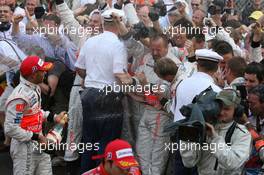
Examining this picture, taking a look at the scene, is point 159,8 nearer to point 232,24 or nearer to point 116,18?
point 232,24

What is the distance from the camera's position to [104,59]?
7062 millimetres

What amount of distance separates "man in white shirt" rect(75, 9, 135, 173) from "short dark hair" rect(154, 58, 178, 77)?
0.45 m

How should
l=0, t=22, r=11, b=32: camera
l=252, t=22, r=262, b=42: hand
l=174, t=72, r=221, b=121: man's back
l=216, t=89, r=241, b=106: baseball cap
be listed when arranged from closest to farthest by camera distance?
l=216, t=89, r=241, b=106: baseball cap
l=174, t=72, r=221, b=121: man's back
l=252, t=22, r=262, b=42: hand
l=0, t=22, r=11, b=32: camera

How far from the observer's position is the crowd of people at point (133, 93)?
5211mm

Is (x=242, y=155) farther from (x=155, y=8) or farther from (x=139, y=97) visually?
(x=155, y=8)

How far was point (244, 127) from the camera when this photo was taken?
5.32 metres

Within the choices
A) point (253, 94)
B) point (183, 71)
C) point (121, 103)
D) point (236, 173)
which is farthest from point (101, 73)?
point (236, 173)

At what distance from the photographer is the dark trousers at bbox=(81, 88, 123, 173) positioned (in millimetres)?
7102

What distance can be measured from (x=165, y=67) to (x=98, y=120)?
1.05 m

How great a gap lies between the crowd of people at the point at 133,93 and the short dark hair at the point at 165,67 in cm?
1

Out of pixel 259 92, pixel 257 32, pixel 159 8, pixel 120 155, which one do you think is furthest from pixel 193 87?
→ pixel 159 8

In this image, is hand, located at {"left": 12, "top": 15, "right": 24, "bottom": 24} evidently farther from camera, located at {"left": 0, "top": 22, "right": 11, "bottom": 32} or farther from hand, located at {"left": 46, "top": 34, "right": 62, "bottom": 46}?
hand, located at {"left": 46, "top": 34, "right": 62, "bottom": 46}

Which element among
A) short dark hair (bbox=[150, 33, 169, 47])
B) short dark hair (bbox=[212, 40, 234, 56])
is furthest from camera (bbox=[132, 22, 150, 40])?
short dark hair (bbox=[212, 40, 234, 56])

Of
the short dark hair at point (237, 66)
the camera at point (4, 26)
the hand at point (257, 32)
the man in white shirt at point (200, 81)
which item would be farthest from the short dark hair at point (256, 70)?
the camera at point (4, 26)
